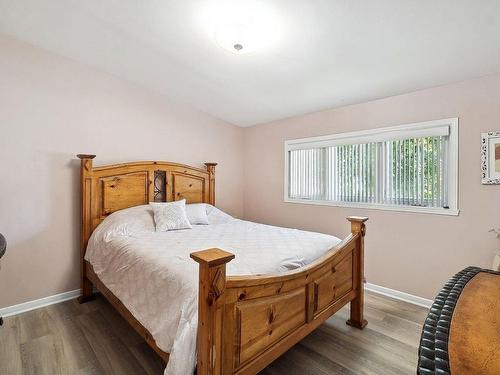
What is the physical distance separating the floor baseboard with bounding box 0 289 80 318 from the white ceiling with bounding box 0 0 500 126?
245cm

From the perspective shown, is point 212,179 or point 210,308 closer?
point 210,308

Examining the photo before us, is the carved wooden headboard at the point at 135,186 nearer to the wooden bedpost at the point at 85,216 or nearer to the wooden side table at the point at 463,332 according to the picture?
the wooden bedpost at the point at 85,216

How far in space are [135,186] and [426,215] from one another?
3128 mm

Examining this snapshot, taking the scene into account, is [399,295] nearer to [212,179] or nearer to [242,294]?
[242,294]

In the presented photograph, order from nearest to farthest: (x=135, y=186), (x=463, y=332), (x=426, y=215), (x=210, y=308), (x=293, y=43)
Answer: (x=463, y=332) < (x=210, y=308) < (x=293, y=43) < (x=426, y=215) < (x=135, y=186)

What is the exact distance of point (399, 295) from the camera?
282cm

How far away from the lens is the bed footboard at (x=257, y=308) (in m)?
1.16

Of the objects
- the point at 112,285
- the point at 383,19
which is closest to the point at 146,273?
the point at 112,285

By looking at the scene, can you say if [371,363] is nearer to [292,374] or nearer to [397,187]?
[292,374]

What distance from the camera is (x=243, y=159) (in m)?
4.53

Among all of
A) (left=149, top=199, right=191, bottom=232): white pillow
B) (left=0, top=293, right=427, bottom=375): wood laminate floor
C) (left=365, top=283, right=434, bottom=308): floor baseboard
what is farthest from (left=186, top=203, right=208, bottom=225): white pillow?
(left=365, top=283, right=434, bottom=308): floor baseboard

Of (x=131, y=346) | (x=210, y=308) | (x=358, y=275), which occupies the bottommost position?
(x=131, y=346)

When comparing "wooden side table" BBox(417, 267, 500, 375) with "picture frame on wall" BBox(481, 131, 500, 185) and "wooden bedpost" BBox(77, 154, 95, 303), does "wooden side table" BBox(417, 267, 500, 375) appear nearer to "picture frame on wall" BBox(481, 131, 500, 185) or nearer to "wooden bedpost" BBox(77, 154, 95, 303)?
"picture frame on wall" BBox(481, 131, 500, 185)

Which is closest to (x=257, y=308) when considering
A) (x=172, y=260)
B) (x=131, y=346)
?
(x=172, y=260)
